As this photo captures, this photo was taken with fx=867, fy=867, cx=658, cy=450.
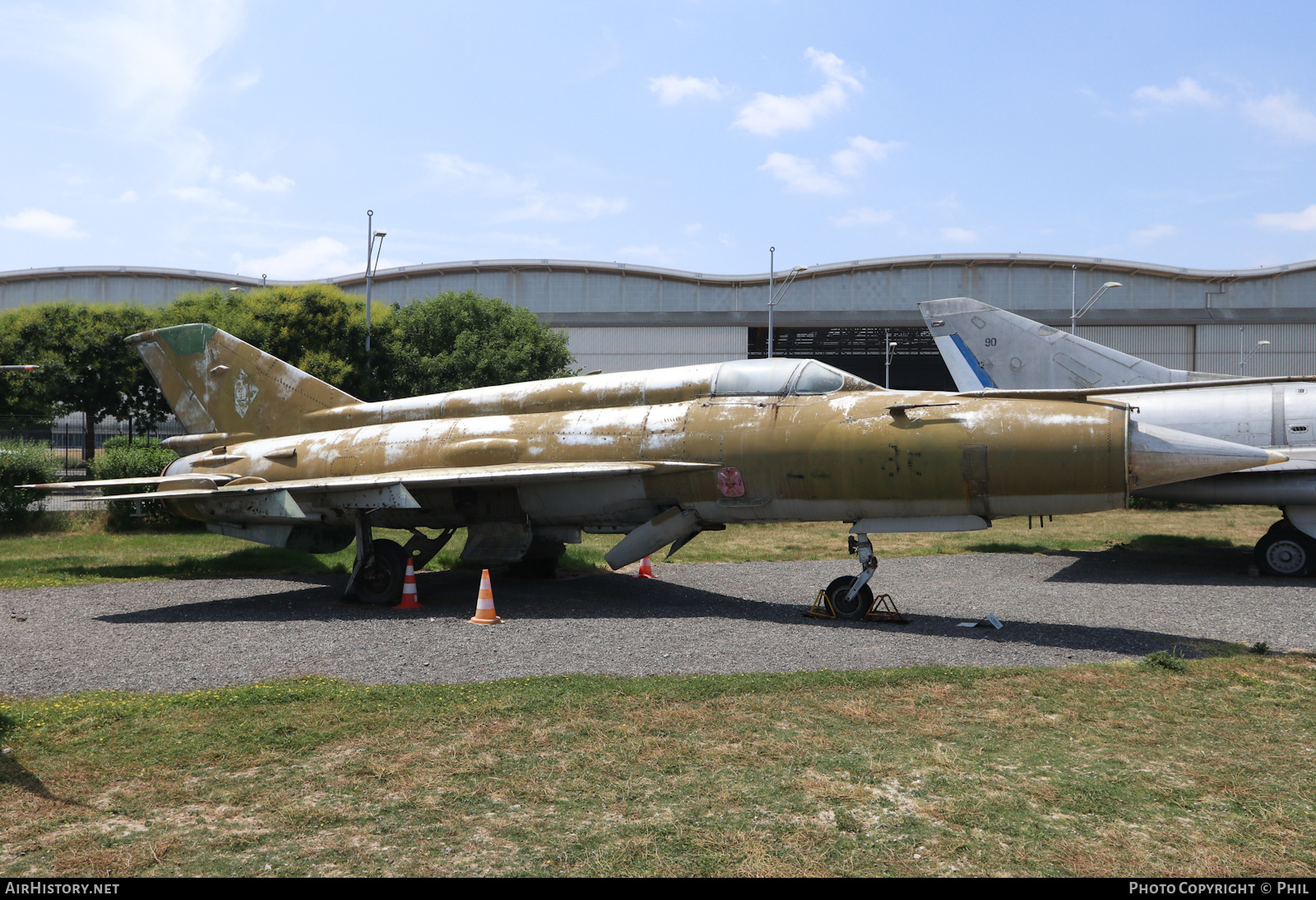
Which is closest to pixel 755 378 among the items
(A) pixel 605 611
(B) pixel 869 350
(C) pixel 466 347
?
(A) pixel 605 611

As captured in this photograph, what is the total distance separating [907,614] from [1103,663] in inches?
109

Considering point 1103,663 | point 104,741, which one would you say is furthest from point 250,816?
point 1103,663

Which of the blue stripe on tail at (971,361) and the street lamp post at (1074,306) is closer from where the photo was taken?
the blue stripe on tail at (971,361)

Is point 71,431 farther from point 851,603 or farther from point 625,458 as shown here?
point 851,603

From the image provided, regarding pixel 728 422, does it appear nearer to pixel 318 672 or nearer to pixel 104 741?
pixel 318 672

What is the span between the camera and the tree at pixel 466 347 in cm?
3083

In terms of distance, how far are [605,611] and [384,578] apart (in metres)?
3.23

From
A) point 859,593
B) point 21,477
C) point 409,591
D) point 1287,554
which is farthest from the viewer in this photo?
point 21,477

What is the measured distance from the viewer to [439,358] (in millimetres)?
30875

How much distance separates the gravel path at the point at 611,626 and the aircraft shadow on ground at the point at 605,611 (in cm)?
4

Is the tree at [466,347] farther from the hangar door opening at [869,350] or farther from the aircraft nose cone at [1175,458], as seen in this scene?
the aircraft nose cone at [1175,458]

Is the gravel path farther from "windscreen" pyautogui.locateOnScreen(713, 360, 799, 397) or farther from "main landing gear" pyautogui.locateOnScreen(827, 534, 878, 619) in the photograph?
"windscreen" pyautogui.locateOnScreen(713, 360, 799, 397)

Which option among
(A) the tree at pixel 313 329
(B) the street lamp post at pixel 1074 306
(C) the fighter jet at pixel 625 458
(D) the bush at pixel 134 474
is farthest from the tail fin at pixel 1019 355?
(B) the street lamp post at pixel 1074 306

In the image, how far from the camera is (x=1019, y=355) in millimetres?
18781
